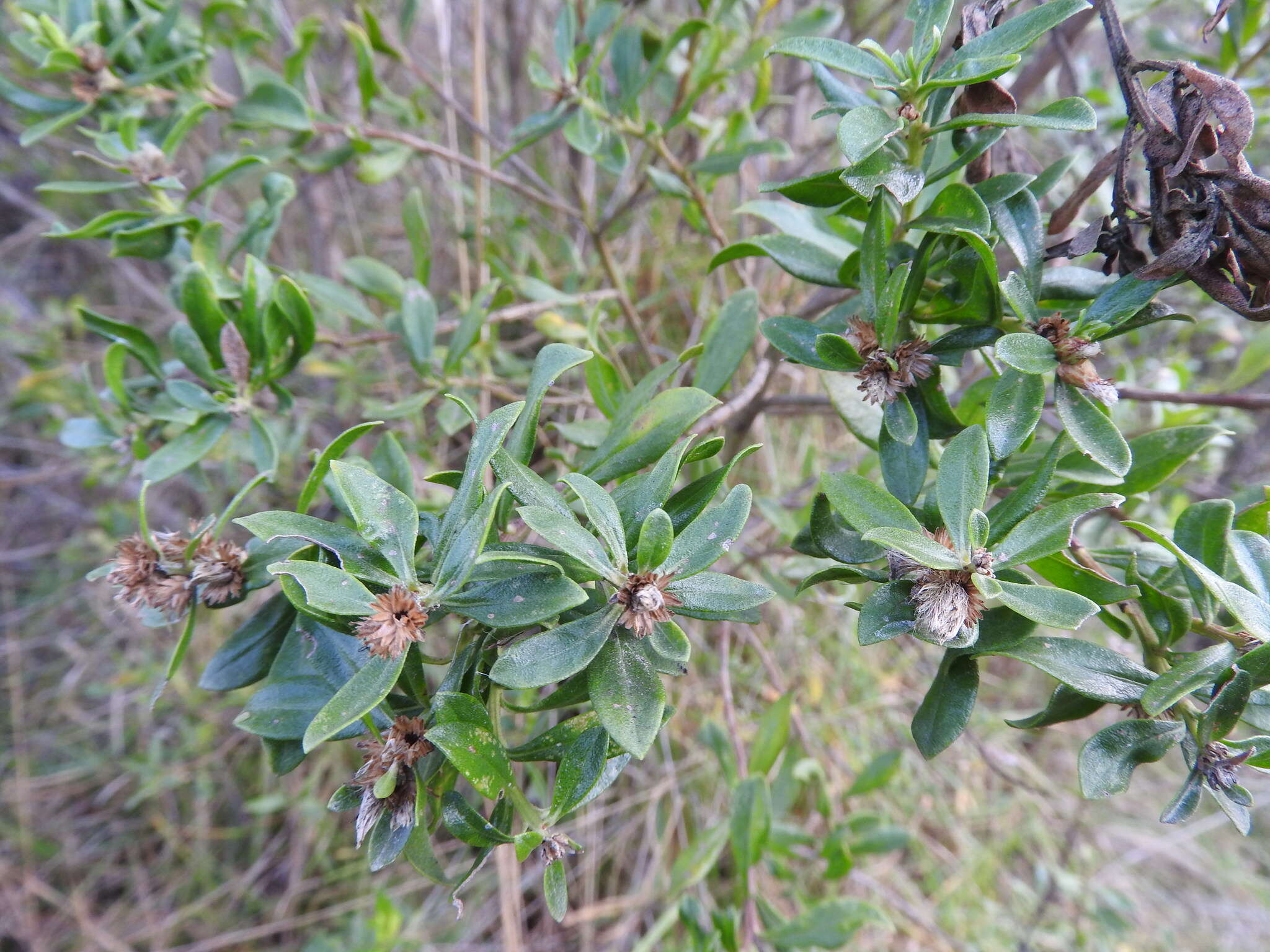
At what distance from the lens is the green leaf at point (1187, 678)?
47cm

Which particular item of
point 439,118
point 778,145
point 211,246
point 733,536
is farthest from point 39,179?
point 733,536

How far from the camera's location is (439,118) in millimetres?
2223

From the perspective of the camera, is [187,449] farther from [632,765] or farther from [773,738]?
[632,765]

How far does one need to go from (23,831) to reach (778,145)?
3.12m

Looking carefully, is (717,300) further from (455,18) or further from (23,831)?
(23,831)

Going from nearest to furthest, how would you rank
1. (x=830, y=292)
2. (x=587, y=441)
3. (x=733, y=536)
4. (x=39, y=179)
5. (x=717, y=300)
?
(x=733, y=536) → (x=587, y=441) → (x=830, y=292) → (x=717, y=300) → (x=39, y=179)

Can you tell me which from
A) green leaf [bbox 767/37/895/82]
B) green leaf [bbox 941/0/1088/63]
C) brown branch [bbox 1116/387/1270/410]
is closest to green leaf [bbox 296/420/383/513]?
green leaf [bbox 767/37/895/82]

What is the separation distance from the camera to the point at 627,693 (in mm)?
489

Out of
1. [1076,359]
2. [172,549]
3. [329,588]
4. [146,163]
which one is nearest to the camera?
[329,588]

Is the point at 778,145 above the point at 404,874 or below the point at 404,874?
above

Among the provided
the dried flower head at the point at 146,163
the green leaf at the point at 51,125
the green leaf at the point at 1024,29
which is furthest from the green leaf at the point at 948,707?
the green leaf at the point at 51,125

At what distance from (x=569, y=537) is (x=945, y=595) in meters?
0.25

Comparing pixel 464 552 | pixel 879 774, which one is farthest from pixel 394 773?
pixel 879 774

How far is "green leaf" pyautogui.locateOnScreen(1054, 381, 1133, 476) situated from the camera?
1.72 feet
